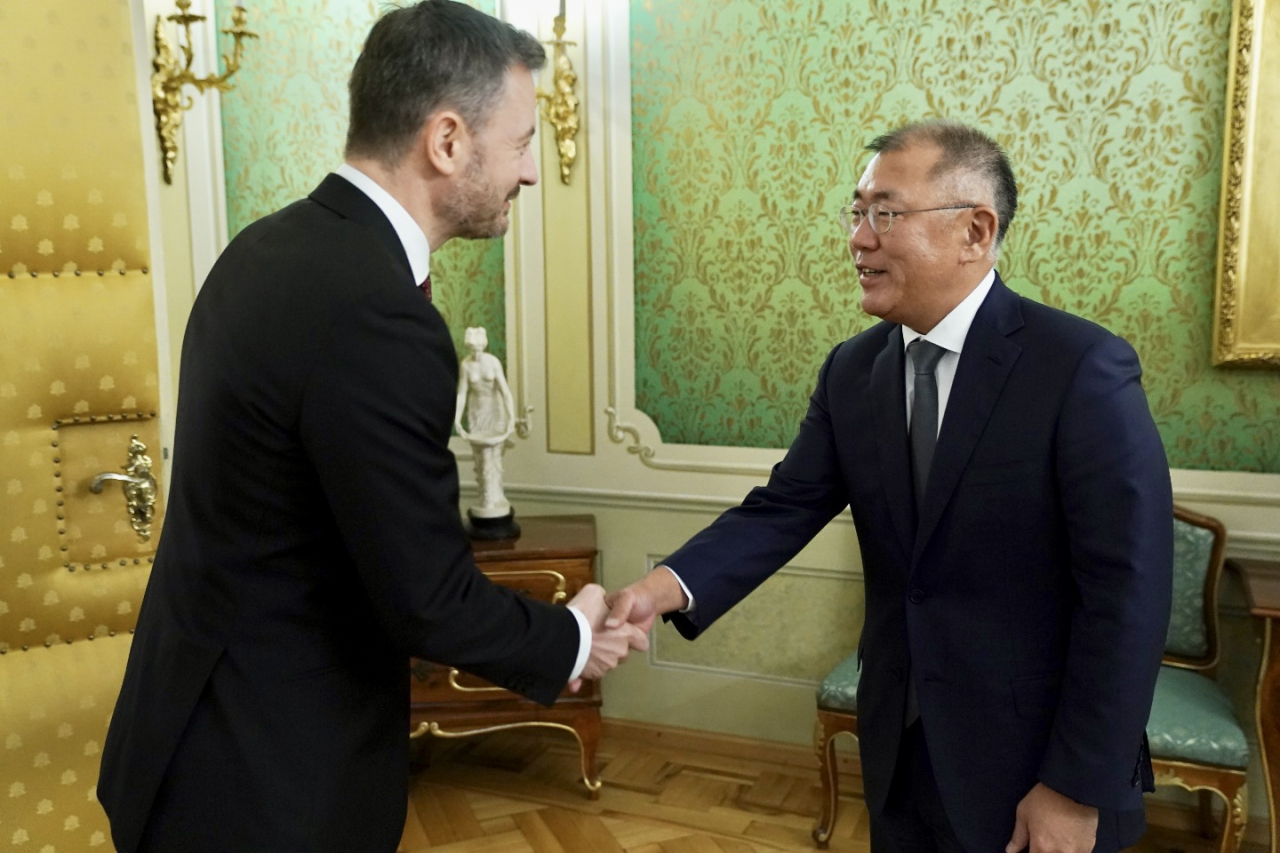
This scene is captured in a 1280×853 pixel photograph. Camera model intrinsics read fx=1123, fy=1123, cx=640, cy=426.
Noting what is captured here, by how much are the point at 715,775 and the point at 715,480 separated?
982 millimetres

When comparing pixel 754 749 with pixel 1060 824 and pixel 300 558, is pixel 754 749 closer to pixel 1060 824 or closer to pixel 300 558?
pixel 1060 824

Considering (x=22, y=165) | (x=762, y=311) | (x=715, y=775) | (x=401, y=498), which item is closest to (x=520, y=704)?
(x=715, y=775)

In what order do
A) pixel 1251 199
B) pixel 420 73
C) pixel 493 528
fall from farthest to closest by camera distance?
pixel 493 528 < pixel 1251 199 < pixel 420 73

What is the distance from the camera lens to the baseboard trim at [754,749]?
3334mm

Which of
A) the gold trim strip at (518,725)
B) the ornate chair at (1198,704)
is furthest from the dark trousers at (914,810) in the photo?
the gold trim strip at (518,725)

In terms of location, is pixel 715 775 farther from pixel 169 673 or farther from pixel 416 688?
pixel 169 673

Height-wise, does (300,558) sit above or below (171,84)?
below

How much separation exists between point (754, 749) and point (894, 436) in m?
2.31

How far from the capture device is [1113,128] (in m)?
3.23

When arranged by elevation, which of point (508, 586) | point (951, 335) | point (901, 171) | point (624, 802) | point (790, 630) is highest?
point (901, 171)

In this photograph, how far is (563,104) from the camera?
3.82 m

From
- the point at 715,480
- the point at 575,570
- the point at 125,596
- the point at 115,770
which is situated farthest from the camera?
the point at 715,480

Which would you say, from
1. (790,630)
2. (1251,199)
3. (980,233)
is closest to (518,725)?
(790,630)

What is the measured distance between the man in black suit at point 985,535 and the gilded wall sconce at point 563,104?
2099mm
